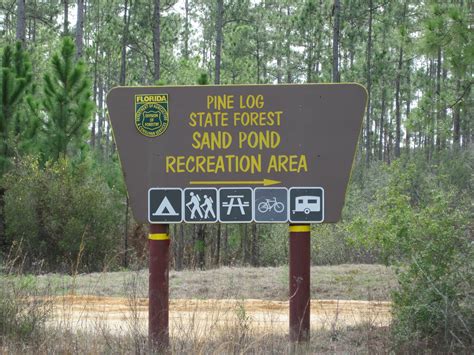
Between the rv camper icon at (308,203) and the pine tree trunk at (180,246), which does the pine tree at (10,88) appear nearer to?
the pine tree trunk at (180,246)

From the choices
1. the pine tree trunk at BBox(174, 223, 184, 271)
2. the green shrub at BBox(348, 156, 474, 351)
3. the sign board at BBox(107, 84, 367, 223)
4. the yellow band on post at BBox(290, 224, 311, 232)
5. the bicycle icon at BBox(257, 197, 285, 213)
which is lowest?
the pine tree trunk at BBox(174, 223, 184, 271)

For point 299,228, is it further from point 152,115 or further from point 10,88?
point 10,88

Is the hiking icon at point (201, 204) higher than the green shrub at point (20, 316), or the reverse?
the hiking icon at point (201, 204)

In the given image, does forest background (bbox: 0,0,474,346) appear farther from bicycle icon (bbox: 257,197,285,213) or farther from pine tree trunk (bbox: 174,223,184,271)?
bicycle icon (bbox: 257,197,285,213)

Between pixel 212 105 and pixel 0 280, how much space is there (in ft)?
9.27

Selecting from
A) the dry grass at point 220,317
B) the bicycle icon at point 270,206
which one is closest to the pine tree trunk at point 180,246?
the dry grass at point 220,317

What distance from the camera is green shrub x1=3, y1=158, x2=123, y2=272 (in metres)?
18.6

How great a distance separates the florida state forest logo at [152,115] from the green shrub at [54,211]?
12198 millimetres

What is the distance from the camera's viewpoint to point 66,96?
19141mm

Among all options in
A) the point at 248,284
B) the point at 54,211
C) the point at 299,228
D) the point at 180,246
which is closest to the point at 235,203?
the point at 299,228

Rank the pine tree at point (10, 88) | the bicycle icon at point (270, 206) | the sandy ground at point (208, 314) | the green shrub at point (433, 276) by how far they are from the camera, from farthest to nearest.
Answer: the pine tree at point (10, 88), the sandy ground at point (208, 314), the bicycle icon at point (270, 206), the green shrub at point (433, 276)

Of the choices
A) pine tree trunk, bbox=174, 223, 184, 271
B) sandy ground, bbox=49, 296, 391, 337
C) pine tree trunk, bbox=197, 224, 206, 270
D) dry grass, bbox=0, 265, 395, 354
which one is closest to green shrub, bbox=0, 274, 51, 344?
dry grass, bbox=0, 265, 395, 354

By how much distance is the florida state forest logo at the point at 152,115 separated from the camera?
21.6ft

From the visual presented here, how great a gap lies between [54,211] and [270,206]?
13339 mm
